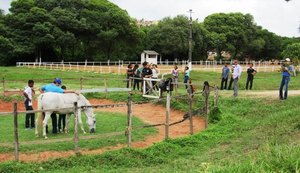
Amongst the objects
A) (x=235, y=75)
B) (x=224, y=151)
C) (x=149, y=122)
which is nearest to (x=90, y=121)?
(x=149, y=122)

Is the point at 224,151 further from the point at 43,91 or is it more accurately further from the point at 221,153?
the point at 43,91

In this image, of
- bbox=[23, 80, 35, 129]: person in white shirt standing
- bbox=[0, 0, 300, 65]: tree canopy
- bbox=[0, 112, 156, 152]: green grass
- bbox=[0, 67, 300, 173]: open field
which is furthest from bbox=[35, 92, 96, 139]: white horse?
bbox=[0, 0, 300, 65]: tree canopy

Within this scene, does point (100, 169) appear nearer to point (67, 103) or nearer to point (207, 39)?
point (67, 103)

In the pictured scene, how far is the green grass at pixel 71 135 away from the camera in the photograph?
32.2ft

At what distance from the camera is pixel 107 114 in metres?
15.9

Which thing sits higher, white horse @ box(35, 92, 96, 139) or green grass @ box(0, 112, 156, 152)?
white horse @ box(35, 92, 96, 139)

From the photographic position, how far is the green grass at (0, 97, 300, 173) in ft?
18.1

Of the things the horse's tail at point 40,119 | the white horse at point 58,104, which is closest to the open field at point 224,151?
the white horse at point 58,104

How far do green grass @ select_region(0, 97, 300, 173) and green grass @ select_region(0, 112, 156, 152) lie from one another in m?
0.72

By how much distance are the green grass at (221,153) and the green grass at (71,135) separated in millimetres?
719

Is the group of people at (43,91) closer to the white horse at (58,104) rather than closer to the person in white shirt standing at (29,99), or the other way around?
the person in white shirt standing at (29,99)

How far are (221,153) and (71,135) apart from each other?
14.7 feet

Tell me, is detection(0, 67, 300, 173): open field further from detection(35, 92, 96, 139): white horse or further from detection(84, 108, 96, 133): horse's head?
detection(35, 92, 96, 139): white horse

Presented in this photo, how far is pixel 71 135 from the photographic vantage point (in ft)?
37.6
